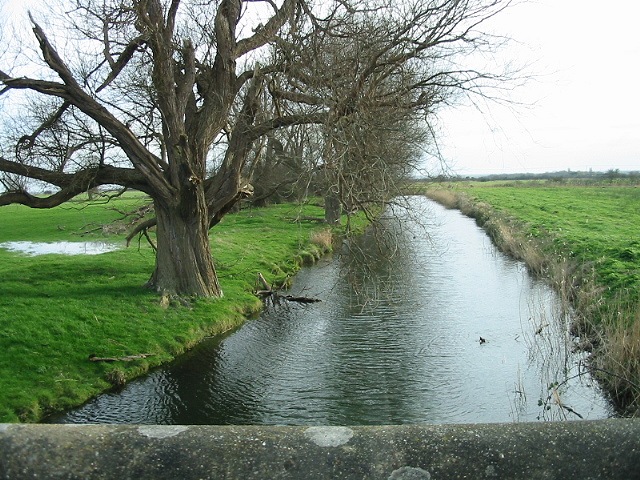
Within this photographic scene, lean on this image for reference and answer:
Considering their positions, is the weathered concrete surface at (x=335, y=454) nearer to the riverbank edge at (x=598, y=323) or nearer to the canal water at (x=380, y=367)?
the riverbank edge at (x=598, y=323)

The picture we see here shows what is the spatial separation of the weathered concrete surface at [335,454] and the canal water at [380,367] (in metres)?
7.12

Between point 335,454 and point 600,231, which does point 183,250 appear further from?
point 600,231

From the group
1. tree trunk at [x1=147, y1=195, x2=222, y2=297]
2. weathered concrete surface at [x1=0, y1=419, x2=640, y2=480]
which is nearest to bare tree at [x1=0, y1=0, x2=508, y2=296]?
tree trunk at [x1=147, y1=195, x2=222, y2=297]

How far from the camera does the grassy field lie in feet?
38.5

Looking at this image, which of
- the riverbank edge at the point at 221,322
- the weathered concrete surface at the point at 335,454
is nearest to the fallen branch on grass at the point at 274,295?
the riverbank edge at the point at 221,322

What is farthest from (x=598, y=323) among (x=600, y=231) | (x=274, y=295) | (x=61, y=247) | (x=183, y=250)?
(x=61, y=247)

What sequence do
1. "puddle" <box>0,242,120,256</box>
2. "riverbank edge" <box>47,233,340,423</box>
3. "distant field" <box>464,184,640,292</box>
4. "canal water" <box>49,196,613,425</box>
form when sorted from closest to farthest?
1. "canal water" <box>49,196,613,425</box>
2. "riverbank edge" <box>47,233,340,423</box>
3. "distant field" <box>464,184,640,292</box>
4. "puddle" <box>0,242,120,256</box>

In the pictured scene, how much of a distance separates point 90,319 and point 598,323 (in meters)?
12.1

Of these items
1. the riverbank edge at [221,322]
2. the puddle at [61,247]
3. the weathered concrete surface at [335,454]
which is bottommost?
the riverbank edge at [221,322]

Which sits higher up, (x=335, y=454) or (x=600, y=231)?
(x=335, y=454)

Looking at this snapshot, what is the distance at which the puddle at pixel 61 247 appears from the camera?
27.4 metres

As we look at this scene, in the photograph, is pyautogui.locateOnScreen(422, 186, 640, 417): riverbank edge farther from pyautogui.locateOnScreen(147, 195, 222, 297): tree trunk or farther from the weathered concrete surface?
pyautogui.locateOnScreen(147, 195, 222, 297): tree trunk

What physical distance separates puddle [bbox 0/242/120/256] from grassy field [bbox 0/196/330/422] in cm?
199

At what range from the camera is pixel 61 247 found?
3016cm
